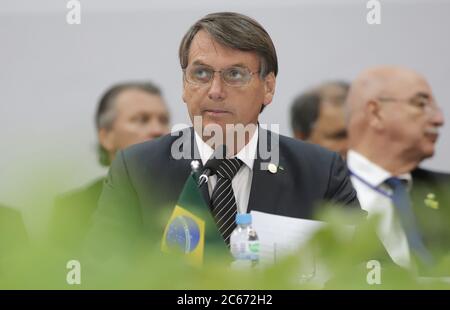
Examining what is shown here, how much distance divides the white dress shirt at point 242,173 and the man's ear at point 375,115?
1.25 meters

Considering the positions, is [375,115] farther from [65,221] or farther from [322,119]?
[65,221]

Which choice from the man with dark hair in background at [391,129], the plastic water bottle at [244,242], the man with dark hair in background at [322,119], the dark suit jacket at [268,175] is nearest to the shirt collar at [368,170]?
the man with dark hair in background at [391,129]

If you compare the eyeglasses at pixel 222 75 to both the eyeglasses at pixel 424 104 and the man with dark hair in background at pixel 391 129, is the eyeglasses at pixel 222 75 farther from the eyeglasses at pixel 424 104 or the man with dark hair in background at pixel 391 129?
the eyeglasses at pixel 424 104

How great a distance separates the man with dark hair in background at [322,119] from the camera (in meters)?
2.88

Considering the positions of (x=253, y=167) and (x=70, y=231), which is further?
(x=253, y=167)

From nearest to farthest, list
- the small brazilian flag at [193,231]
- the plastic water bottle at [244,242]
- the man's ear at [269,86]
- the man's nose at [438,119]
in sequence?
the small brazilian flag at [193,231] → the plastic water bottle at [244,242] → the man's ear at [269,86] → the man's nose at [438,119]

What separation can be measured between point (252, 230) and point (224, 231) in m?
0.16

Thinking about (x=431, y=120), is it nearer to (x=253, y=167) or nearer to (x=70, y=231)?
(x=253, y=167)

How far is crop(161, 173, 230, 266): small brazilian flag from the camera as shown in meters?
0.39

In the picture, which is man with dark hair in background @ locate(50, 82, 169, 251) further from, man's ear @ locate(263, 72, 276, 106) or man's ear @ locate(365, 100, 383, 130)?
man's ear @ locate(365, 100, 383, 130)

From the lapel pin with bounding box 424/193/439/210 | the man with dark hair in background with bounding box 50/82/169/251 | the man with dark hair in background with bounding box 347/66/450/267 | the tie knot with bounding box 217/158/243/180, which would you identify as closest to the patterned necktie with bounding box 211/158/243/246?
the tie knot with bounding box 217/158/243/180

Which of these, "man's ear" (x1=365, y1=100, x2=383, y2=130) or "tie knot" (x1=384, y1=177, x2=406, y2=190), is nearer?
"tie knot" (x1=384, y1=177, x2=406, y2=190)

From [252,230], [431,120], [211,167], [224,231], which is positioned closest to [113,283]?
[252,230]
